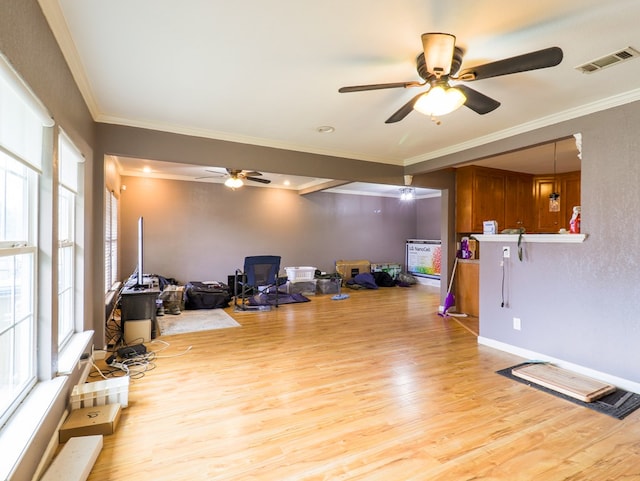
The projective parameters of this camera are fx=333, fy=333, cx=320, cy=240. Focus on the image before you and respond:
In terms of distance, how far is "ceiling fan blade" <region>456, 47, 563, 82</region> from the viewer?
1.74 m

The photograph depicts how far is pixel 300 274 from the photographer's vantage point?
24.4 feet

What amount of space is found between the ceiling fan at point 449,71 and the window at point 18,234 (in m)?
1.77

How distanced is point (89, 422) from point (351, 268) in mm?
6916

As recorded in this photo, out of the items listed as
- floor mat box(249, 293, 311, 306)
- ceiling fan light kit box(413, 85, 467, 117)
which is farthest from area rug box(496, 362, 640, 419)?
floor mat box(249, 293, 311, 306)

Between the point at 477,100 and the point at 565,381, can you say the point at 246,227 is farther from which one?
the point at 565,381

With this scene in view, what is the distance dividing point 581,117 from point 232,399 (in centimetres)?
395

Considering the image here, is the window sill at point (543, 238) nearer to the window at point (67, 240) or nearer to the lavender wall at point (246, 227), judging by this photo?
the window at point (67, 240)

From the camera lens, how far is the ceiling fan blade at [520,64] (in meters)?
1.74

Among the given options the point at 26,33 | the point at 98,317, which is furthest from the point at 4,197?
the point at 98,317

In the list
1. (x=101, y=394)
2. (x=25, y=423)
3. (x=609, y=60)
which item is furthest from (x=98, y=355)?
(x=609, y=60)

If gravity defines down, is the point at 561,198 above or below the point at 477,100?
below

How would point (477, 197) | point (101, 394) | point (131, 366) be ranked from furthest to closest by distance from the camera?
point (477, 197), point (131, 366), point (101, 394)

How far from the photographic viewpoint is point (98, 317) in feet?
11.5

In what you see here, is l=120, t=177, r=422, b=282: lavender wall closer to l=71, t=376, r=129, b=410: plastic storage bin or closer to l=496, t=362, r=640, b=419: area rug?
l=71, t=376, r=129, b=410: plastic storage bin
